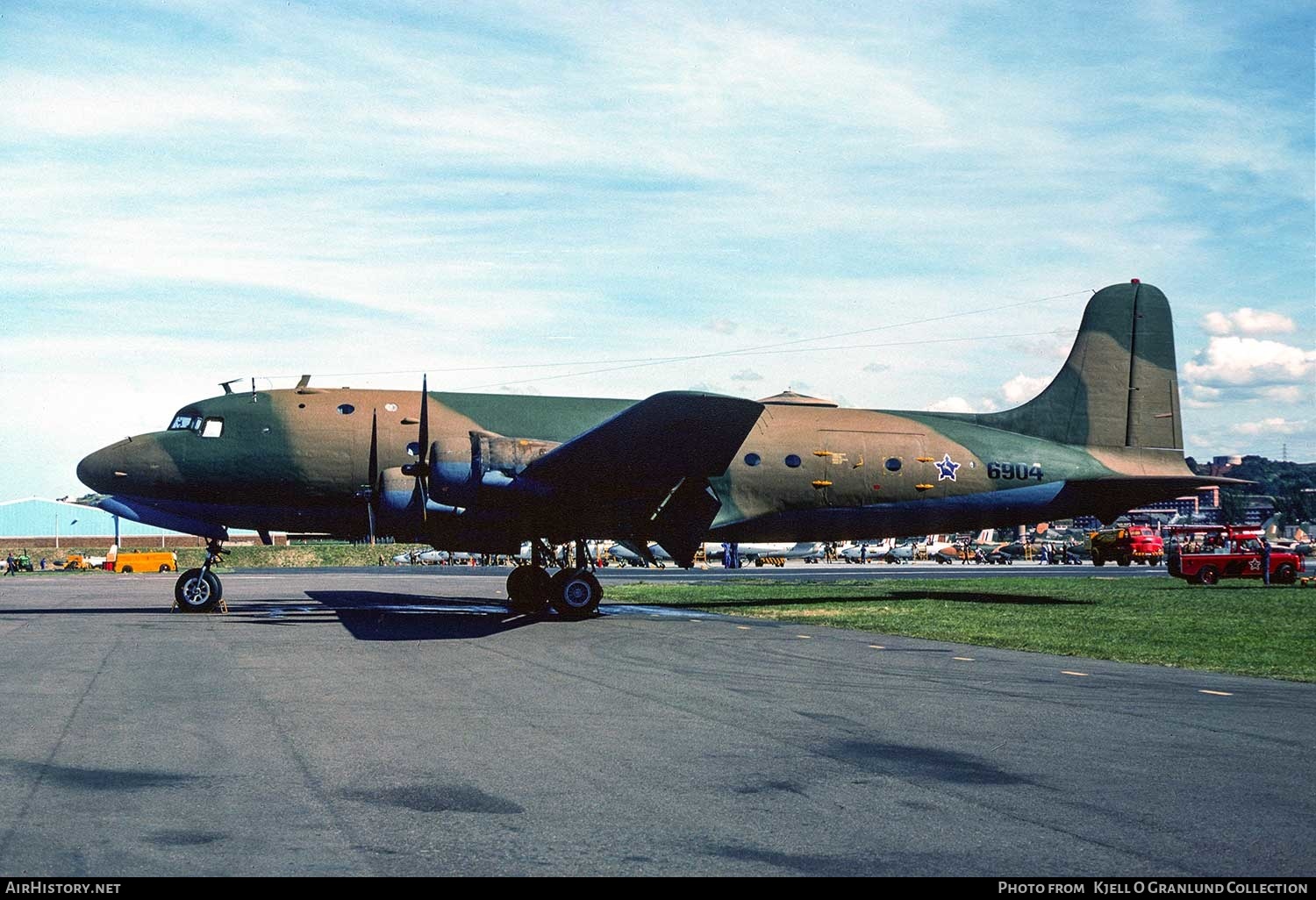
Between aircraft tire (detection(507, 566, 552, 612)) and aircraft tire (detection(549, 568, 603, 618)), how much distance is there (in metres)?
2.02


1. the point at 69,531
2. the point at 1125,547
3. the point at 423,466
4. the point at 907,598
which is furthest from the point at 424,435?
the point at 69,531

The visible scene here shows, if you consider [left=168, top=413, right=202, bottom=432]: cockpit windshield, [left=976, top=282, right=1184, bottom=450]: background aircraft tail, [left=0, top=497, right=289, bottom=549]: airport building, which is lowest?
[left=0, top=497, right=289, bottom=549]: airport building

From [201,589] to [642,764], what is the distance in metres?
21.1

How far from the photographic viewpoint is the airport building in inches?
5226

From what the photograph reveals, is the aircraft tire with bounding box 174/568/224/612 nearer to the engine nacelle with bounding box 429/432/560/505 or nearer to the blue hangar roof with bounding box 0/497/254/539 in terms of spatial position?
the engine nacelle with bounding box 429/432/560/505

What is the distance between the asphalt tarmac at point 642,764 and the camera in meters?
6.53

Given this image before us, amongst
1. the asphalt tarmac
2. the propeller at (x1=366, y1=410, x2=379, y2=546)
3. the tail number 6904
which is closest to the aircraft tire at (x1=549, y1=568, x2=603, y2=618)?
the propeller at (x1=366, y1=410, x2=379, y2=546)

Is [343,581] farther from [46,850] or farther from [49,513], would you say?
[49,513]

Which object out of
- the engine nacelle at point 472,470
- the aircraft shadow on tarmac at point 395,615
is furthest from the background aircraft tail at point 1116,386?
the aircraft shadow on tarmac at point 395,615

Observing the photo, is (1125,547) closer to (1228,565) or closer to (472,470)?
(1228,565)

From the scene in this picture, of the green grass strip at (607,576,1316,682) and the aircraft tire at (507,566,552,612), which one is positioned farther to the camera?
the aircraft tire at (507,566,552,612)

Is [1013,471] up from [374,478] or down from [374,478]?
up

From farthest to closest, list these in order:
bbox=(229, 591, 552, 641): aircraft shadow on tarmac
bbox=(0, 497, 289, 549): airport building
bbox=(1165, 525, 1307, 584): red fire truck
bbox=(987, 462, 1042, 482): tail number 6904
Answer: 1. bbox=(0, 497, 289, 549): airport building
2. bbox=(1165, 525, 1307, 584): red fire truck
3. bbox=(987, 462, 1042, 482): tail number 6904
4. bbox=(229, 591, 552, 641): aircraft shadow on tarmac

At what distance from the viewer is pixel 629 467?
24.0 metres
